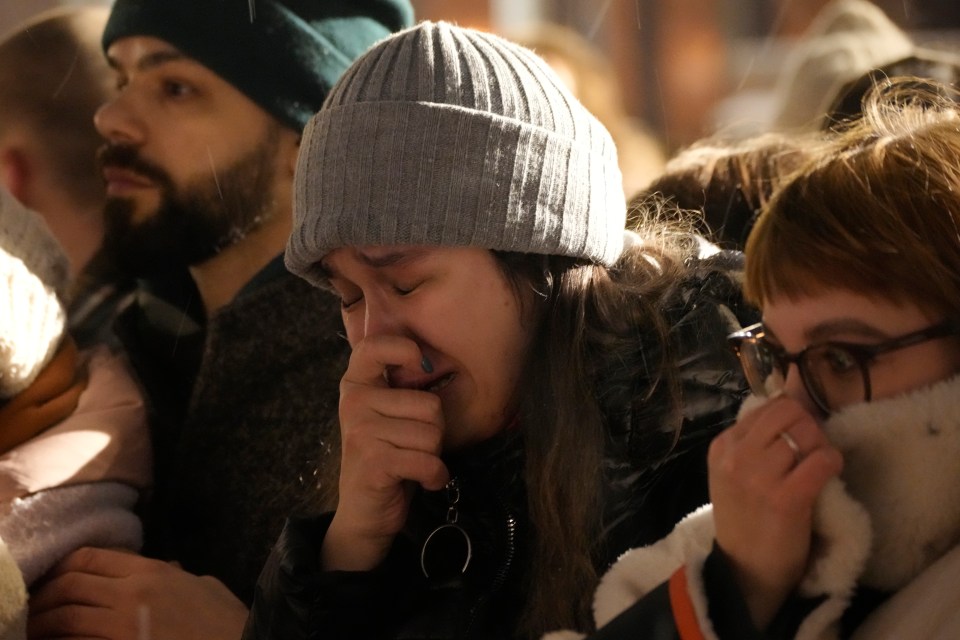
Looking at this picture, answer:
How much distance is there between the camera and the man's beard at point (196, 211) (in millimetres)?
2105

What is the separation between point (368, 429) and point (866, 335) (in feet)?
1.96

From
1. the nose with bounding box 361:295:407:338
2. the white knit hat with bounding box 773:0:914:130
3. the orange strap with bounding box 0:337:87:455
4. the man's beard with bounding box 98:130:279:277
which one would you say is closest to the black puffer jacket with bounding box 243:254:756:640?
the nose with bounding box 361:295:407:338

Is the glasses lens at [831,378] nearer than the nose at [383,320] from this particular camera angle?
Yes

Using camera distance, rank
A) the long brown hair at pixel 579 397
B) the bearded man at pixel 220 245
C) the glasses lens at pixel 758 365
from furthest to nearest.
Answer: the bearded man at pixel 220 245
the long brown hair at pixel 579 397
the glasses lens at pixel 758 365

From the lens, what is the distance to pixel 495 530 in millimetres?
1488

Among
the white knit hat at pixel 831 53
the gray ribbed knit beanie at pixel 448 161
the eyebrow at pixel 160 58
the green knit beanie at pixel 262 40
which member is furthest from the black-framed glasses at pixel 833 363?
the white knit hat at pixel 831 53

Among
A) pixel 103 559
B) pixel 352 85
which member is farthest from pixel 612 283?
pixel 103 559

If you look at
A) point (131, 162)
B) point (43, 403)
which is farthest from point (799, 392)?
point (131, 162)

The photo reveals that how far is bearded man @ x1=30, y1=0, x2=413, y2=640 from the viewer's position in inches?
74.7

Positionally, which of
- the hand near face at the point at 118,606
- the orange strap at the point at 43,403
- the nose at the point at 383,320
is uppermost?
the nose at the point at 383,320

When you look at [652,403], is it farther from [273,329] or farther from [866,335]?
[273,329]

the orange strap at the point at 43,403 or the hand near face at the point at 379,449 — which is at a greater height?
the hand near face at the point at 379,449

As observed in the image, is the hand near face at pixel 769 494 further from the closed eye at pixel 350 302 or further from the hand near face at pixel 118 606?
the hand near face at pixel 118 606

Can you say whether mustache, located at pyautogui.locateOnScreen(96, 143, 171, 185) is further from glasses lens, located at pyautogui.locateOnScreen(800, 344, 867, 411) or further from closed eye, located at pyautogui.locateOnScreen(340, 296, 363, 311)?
glasses lens, located at pyautogui.locateOnScreen(800, 344, 867, 411)
